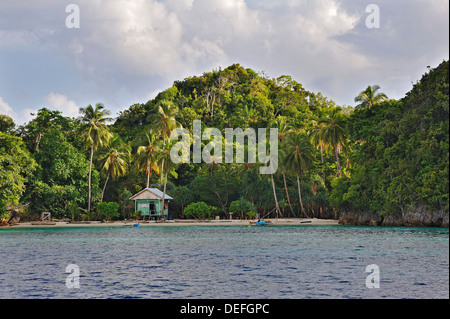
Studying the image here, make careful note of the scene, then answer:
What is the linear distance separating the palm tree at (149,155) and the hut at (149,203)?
3.02 meters

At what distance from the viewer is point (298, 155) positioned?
5622cm

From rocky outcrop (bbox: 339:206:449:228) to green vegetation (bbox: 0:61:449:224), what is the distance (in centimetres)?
79

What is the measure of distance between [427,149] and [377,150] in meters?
6.77

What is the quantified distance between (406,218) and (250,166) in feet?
64.7

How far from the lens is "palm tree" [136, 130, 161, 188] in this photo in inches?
2367

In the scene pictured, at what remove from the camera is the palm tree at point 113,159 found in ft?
198

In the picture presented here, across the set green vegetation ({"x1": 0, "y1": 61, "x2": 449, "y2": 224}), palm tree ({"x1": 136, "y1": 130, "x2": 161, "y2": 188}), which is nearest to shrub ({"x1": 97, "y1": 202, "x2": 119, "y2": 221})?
green vegetation ({"x1": 0, "y1": 61, "x2": 449, "y2": 224})

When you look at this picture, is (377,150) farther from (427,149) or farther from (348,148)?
(348,148)

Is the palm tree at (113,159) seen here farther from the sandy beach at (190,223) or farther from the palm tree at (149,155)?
the sandy beach at (190,223)

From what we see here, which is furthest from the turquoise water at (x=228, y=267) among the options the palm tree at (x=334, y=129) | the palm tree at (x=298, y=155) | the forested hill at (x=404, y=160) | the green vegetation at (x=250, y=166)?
the palm tree at (x=334, y=129)

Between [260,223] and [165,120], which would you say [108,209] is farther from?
[260,223]

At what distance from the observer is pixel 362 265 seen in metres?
23.0

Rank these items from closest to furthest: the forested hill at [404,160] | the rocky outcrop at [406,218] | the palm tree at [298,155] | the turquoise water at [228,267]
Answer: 1. the turquoise water at [228,267]
2. the forested hill at [404,160]
3. the rocky outcrop at [406,218]
4. the palm tree at [298,155]

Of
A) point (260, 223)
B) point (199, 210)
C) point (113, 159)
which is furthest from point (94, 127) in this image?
point (260, 223)
